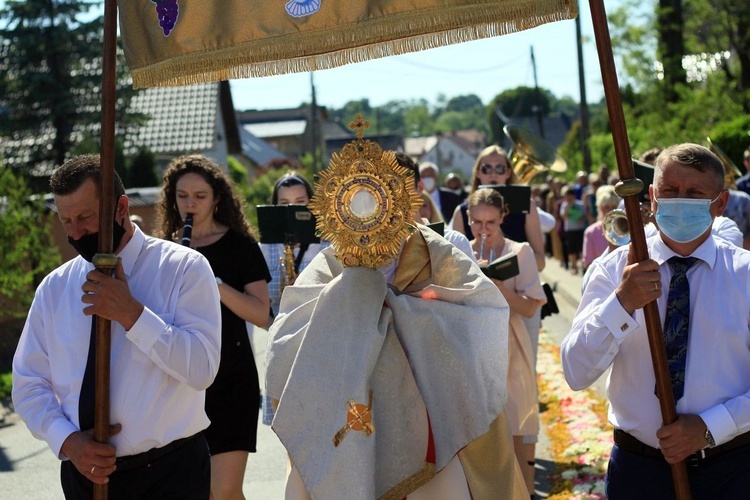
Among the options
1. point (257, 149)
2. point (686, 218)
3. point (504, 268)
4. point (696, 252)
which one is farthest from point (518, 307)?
point (257, 149)

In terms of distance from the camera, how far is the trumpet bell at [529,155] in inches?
408

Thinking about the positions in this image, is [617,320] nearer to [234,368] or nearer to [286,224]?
[234,368]

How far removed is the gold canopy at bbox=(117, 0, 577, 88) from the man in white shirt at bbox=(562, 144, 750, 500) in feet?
2.78

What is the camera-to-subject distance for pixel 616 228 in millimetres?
6699

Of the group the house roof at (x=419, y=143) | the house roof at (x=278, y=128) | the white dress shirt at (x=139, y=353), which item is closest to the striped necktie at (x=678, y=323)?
the white dress shirt at (x=139, y=353)

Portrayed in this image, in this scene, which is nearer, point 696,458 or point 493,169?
point 696,458

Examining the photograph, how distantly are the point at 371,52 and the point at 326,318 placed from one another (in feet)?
3.37

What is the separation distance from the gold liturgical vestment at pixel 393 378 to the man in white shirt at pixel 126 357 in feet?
1.21

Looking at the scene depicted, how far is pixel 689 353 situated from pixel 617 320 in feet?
0.98

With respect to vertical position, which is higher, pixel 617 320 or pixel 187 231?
pixel 187 231

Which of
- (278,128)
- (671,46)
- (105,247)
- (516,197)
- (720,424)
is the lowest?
(720,424)

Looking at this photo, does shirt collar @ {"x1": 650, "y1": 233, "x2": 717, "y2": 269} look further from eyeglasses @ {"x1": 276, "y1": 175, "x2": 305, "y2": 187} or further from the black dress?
eyeglasses @ {"x1": 276, "y1": 175, "x2": 305, "y2": 187}

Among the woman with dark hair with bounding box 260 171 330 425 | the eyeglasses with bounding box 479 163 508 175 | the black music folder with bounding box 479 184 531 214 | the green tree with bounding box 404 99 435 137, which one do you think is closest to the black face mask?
the woman with dark hair with bounding box 260 171 330 425

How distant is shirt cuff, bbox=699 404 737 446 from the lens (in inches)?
147
